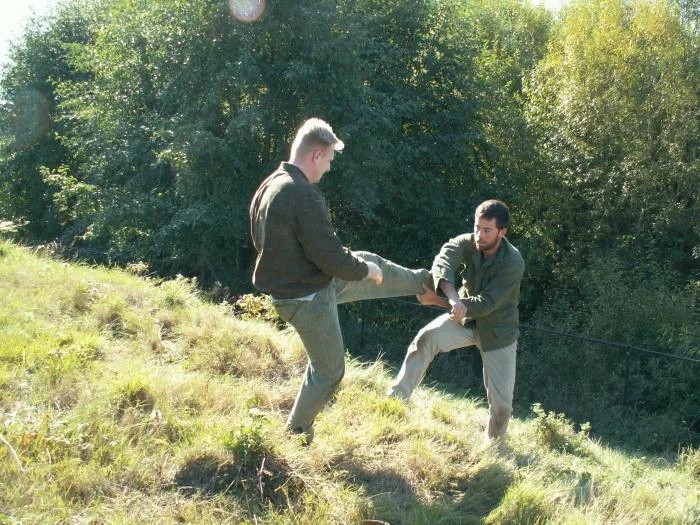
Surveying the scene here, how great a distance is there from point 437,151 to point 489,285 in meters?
11.2

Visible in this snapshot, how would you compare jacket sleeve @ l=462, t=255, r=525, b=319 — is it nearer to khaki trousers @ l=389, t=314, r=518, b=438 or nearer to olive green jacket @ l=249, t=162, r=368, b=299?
khaki trousers @ l=389, t=314, r=518, b=438

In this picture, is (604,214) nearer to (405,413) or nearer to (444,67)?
(444,67)

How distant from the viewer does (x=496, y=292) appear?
5.15 m

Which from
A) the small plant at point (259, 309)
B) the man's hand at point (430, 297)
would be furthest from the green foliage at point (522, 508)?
the small plant at point (259, 309)

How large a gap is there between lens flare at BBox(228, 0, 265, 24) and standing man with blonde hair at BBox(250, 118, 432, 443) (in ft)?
35.4

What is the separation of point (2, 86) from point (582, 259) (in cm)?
2043

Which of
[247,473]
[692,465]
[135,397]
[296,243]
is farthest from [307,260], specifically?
[692,465]

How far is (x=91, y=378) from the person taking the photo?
457 centimetres

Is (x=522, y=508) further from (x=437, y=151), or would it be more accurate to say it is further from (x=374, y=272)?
(x=437, y=151)

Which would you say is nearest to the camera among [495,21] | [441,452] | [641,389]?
[441,452]

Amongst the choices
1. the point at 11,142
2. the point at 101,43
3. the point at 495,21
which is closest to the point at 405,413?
the point at 101,43

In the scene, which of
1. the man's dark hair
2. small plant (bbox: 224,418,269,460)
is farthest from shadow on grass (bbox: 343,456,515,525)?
the man's dark hair

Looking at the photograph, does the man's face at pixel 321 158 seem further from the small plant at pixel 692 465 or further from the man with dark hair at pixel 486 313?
the small plant at pixel 692 465

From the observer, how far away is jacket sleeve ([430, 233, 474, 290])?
524 cm
